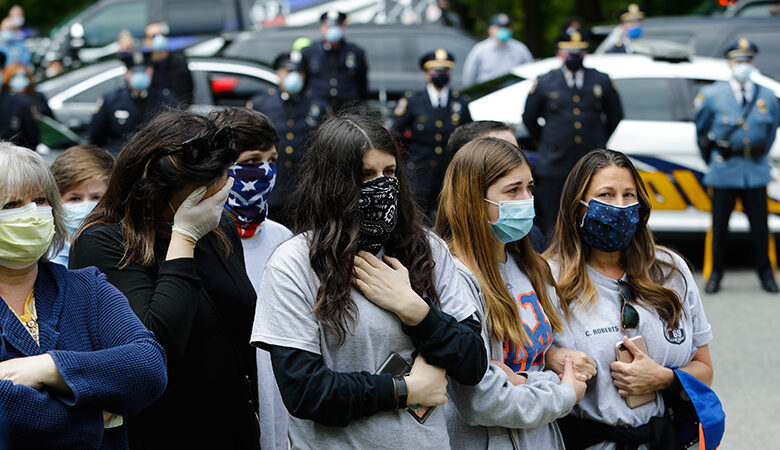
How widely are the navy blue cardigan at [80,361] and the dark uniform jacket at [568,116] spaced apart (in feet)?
21.2

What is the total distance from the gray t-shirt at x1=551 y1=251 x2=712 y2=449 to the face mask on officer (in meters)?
5.76

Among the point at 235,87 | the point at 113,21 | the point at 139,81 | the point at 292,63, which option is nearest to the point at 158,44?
the point at 139,81

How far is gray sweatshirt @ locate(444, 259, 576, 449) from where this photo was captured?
2.89 m

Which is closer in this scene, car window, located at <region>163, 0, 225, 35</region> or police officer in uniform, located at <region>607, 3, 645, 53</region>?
police officer in uniform, located at <region>607, 3, 645, 53</region>

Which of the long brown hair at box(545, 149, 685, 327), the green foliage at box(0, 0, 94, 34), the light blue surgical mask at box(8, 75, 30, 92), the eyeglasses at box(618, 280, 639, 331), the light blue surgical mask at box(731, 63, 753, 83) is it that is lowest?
the green foliage at box(0, 0, 94, 34)

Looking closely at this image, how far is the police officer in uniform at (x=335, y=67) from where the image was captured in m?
11.2

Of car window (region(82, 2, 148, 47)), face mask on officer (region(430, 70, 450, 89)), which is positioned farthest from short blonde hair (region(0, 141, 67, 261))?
car window (region(82, 2, 148, 47))

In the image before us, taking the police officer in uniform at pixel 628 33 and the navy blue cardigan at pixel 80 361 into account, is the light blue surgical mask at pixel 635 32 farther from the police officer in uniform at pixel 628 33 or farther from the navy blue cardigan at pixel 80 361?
the navy blue cardigan at pixel 80 361

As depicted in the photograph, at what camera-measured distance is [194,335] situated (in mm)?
3010

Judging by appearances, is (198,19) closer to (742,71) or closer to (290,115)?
(290,115)

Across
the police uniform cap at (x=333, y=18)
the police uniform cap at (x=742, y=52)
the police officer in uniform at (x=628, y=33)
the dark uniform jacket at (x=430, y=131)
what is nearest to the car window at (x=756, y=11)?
the police officer in uniform at (x=628, y=33)

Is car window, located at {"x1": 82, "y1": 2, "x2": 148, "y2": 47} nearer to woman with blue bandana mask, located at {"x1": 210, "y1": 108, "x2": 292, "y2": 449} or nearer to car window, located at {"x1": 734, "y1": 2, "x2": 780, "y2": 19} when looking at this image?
car window, located at {"x1": 734, "y1": 2, "x2": 780, "y2": 19}

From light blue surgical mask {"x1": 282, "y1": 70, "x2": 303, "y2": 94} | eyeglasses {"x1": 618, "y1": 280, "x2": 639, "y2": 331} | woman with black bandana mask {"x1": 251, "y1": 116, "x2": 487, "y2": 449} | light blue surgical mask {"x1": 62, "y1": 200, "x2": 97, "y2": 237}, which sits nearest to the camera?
woman with black bandana mask {"x1": 251, "y1": 116, "x2": 487, "y2": 449}

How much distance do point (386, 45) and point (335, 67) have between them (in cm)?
269
